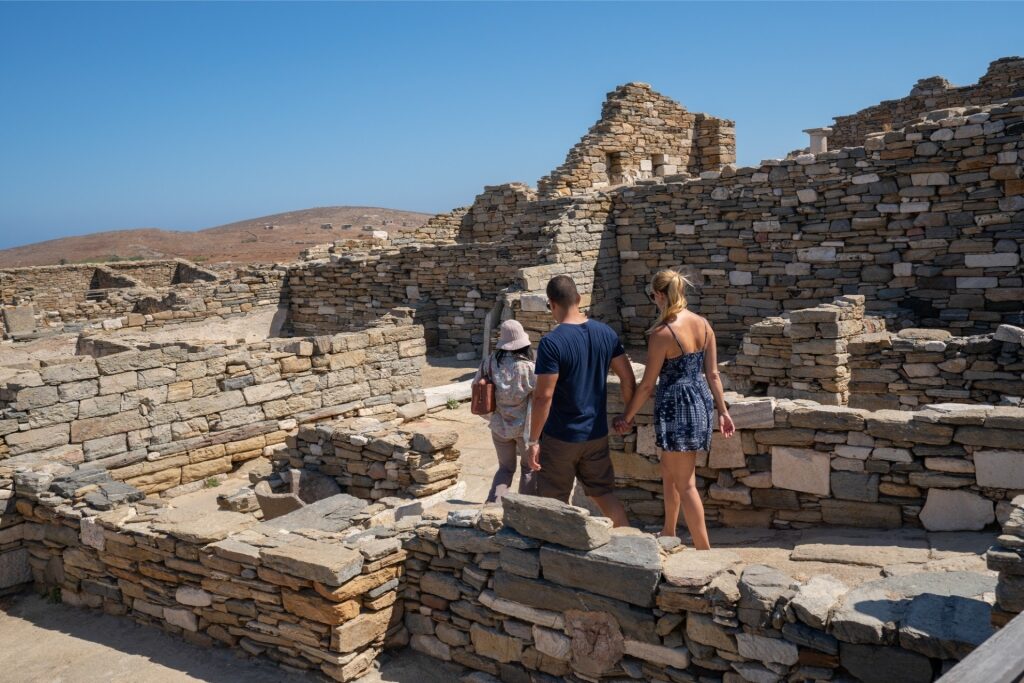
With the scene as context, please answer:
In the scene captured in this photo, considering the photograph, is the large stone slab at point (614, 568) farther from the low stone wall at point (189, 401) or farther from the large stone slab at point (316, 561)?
the low stone wall at point (189, 401)

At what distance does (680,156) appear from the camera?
2041 cm

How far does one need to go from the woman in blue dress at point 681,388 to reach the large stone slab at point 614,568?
0.75 metres

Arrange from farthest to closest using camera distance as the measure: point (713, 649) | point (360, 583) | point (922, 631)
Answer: point (360, 583)
point (713, 649)
point (922, 631)

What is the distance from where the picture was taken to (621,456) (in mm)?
6023

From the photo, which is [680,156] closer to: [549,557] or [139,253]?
[549,557]

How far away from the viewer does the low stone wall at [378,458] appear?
7.57m

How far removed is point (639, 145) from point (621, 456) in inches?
579

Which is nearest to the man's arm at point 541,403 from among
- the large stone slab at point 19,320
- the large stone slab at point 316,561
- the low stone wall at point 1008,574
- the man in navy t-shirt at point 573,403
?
the man in navy t-shirt at point 573,403

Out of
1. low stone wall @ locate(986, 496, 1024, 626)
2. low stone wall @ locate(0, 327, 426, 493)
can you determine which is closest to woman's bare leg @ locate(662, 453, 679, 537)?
low stone wall @ locate(986, 496, 1024, 626)

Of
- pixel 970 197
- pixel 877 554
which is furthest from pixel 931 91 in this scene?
pixel 877 554

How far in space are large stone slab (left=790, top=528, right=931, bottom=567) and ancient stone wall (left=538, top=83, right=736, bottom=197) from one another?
13.3 m

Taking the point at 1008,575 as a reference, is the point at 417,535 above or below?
below

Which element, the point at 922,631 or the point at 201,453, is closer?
the point at 922,631

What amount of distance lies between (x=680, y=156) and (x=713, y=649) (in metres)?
17.8
